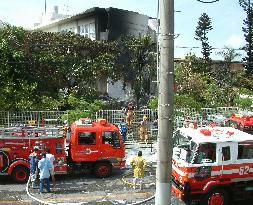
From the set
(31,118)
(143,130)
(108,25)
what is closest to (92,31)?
(108,25)

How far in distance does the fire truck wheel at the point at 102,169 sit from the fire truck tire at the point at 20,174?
2.66 m

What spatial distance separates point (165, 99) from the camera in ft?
31.6

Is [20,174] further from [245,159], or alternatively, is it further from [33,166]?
[245,159]

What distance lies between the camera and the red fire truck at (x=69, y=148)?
16.2 meters

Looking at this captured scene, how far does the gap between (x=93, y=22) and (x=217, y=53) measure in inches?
834

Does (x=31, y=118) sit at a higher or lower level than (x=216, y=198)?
higher

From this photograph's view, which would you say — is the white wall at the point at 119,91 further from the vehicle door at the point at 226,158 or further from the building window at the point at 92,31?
the vehicle door at the point at 226,158

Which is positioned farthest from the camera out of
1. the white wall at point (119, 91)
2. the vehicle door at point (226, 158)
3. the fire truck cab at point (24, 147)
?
the white wall at point (119, 91)

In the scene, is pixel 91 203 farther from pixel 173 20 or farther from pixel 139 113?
pixel 139 113

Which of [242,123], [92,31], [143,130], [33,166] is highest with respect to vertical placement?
[92,31]

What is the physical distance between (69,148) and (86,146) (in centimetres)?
70

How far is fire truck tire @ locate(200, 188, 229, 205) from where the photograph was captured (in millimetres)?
13109

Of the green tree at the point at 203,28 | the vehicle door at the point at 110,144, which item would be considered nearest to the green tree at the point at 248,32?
the green tree at the point at 203,28

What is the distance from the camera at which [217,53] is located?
55938mm
